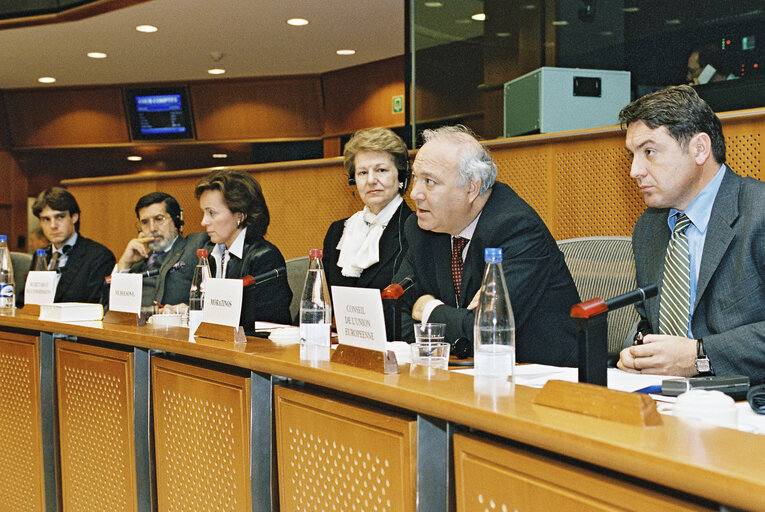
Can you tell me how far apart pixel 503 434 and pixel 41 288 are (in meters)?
2.21

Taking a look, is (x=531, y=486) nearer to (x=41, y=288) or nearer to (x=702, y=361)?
(x=702, y=361)

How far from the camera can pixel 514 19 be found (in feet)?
15.3

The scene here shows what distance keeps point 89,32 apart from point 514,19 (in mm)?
3333

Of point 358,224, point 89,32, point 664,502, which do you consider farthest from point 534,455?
point 89,32

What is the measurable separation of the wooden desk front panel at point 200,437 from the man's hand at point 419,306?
0.58 metres

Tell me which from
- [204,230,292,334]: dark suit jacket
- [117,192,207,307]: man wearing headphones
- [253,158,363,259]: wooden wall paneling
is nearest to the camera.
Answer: [204,230,292,334]: dark suit jacket

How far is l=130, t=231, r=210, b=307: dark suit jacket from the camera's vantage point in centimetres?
348

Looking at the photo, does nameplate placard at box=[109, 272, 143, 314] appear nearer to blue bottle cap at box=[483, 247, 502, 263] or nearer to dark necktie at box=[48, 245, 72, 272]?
blue bottle cap at box=[483, 247, 502, 263]

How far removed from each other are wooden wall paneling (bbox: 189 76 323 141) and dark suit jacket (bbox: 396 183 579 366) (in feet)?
19.1

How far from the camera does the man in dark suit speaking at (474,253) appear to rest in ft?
6.82

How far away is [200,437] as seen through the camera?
1.88 metres

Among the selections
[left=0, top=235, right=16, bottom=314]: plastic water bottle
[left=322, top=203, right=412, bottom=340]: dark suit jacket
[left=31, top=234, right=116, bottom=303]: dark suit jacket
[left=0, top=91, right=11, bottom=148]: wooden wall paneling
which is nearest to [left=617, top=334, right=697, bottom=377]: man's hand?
[left=322, top=203, right=412, bottom=340]: dark suit jacket

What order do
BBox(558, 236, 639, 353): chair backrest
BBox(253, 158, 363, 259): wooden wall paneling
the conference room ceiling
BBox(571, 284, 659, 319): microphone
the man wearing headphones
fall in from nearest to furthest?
1. BBox(571, 284, 659, 319): microphone
2. BBox(558, 236, 639, 353): chair backrest
3. the man wearing headphones
4. BBox(253, 158, 363, 259): wooden wall paneling
5. the conference room ceiling

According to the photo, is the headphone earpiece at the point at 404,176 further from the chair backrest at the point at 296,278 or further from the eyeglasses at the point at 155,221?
the eyeglasses at the point at 155,221
